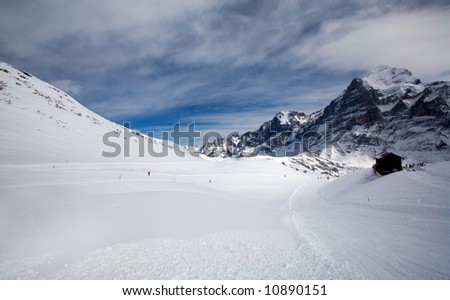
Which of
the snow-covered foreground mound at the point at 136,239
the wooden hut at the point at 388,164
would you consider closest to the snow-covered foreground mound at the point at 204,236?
the snow-covered foreground mound at the point at 136,239

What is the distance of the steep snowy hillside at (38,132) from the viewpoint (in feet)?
95.7

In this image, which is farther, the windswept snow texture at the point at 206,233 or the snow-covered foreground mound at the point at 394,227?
the snow-covered foreground mound at the point at 394,227

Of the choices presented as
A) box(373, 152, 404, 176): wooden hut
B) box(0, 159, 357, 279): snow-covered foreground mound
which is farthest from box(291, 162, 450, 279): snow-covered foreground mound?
box(373, 152, 404, 176): wooden hut

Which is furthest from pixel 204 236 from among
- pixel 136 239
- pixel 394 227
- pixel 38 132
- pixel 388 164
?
pixel 38 132

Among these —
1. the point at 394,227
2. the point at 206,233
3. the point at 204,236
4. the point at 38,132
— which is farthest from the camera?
the point at 38,132

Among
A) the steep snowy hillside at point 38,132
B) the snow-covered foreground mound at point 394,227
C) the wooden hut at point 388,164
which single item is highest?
the steep snowy hillside at point 38,132

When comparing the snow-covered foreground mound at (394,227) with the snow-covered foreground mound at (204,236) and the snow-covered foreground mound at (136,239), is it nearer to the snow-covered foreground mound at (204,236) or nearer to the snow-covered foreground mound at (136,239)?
the snow-covered foreground mound at (204,236)

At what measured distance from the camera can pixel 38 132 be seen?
35.9 m

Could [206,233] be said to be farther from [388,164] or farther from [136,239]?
[388,164]

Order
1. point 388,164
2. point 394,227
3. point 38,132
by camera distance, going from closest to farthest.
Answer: point 394,227 < point 388,164 < point 38,132

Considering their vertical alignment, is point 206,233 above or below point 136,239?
below

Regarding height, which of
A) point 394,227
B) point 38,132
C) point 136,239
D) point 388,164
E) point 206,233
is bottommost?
point 394,227
